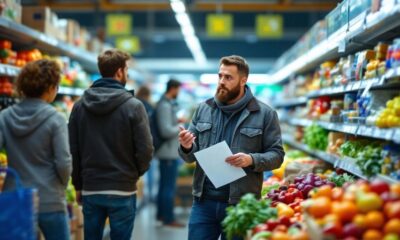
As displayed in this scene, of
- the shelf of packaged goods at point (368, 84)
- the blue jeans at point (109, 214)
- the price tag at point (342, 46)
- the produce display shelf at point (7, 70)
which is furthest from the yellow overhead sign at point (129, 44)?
the blue jeans at point (109, 214)

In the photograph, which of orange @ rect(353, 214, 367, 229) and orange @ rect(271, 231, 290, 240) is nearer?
orange @ rect(353, 214, 367, 229)

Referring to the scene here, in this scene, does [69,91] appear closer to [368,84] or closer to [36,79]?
[36,79]

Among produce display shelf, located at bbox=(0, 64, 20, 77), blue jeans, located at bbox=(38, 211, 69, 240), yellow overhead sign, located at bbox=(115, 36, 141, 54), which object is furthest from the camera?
yellow overhead sign, located at bbox=(115, 36, 141, 54)

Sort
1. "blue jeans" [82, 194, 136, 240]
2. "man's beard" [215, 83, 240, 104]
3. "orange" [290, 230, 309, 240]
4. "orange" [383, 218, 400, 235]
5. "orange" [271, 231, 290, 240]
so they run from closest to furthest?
"orange" [383, 218, 400, 235], "orange" [290, 230, 309, 240], "orange" [271, 231, 290, 240], "man's beard" [215, 83, 240, 104], "blue jeans" [82, 194, 136, 240]

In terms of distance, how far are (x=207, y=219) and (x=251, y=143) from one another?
0.58 meters

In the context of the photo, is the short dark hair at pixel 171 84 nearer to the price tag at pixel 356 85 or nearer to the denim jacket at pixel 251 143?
the price tag at pixel 356 85

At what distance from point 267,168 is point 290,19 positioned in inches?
691

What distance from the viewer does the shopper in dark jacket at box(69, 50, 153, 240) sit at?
4301 mm

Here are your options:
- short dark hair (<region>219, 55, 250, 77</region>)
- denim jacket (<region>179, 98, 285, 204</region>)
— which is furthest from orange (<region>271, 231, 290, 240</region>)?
short dark hair (<region>219, 55, 250, 77</region>)

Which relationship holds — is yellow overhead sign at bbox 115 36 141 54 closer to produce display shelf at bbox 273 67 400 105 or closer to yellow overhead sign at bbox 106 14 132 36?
yellow overhead sign at bbox 106 14 132 36

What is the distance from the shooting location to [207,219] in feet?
13.3

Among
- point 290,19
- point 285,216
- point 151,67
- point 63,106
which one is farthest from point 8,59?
point 151,67

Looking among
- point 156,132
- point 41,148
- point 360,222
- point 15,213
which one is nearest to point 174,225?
point 156,132

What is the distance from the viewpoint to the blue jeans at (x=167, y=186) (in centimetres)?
853
